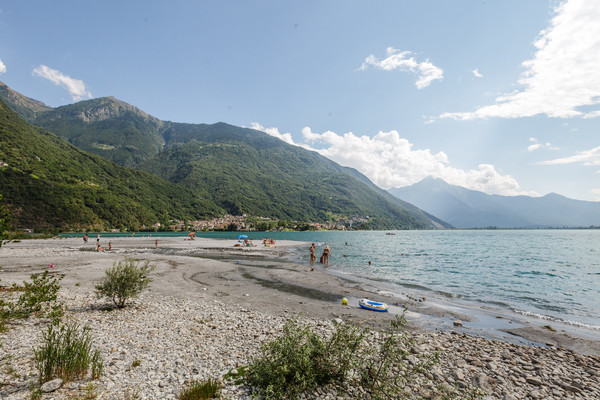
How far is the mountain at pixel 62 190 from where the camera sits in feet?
325

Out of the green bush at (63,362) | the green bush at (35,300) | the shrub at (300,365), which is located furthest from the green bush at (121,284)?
the shrub at (300,365)

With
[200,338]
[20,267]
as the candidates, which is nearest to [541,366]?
[200,338]

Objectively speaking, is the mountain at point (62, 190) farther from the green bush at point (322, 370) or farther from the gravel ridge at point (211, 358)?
the green bush at point (322, 370)

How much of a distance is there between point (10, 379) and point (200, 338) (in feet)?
15.4

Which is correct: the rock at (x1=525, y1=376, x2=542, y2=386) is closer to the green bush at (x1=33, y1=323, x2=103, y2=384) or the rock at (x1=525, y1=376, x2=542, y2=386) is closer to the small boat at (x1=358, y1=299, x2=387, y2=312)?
the small boat at (x1=358, y1=299, x2=387, y2=312)

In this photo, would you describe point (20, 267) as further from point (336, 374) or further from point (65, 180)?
point (65, 180)

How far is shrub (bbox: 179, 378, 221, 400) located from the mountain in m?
129

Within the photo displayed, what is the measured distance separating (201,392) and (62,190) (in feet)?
494

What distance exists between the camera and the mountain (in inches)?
3905

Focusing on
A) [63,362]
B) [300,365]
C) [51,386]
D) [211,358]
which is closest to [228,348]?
[211,358]

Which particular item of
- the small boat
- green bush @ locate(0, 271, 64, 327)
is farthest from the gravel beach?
the small boat

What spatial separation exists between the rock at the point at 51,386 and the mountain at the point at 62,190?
127m

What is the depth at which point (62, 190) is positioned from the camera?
11281cm

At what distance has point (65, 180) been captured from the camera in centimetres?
12450
